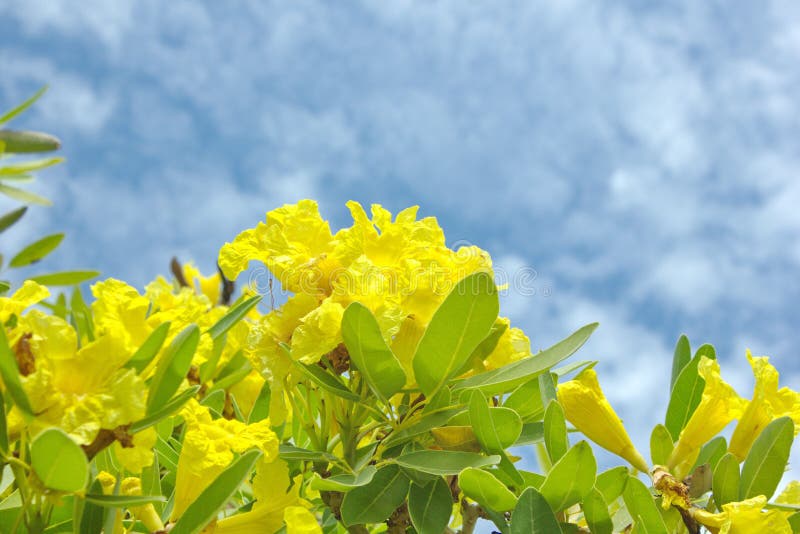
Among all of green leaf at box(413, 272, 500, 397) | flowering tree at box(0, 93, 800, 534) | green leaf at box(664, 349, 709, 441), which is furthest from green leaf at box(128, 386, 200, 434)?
green leaf at box(664, 349, 709, 441)

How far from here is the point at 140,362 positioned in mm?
1193

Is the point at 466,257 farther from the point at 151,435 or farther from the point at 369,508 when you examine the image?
the point at 151,435

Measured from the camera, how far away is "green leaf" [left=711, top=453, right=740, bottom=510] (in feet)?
4.72

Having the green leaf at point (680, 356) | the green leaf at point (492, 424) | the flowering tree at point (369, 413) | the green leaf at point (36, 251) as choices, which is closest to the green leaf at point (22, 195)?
the green leaf at point (36, 251)

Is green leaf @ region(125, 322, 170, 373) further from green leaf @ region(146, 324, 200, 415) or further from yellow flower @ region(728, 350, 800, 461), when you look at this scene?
yellow flower @ region(728, 350, 800, 461)

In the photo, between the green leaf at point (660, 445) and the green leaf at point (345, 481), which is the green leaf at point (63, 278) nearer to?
the green leaf at point (345, 481)

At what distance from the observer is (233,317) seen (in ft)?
4.71

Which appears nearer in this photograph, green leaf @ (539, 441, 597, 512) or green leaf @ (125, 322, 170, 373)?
green leaf @ (125, 322, 170, 373)

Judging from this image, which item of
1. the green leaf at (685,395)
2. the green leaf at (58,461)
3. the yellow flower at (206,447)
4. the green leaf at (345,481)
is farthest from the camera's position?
the green leaf at (685,395)

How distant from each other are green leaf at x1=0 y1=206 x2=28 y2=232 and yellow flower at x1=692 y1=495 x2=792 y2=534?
227 centimetres

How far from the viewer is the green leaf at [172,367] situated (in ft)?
3.77

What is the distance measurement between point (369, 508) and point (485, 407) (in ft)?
0.91

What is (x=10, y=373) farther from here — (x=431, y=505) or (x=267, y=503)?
(x=431, y=505)

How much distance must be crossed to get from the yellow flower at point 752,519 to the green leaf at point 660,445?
19 cm
